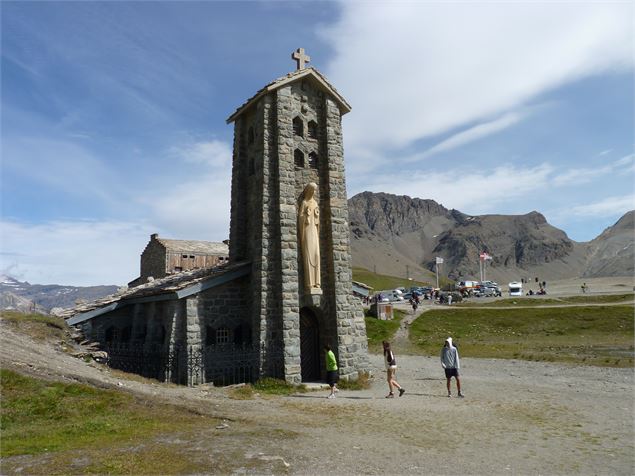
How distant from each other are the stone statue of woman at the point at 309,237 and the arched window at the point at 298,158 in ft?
4.40

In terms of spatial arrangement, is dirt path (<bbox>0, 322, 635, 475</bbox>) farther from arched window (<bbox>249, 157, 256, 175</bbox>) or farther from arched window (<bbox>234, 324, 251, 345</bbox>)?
arched window (<bbox>249, 157, 256, 175</bbox>)

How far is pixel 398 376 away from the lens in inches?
747

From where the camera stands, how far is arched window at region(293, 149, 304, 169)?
1791 centimetres

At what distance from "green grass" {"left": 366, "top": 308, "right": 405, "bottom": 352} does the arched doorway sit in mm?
13141

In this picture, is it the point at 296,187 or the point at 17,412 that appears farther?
the point at 296,187

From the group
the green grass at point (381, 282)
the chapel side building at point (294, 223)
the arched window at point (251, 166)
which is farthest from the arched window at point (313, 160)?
the green grass at point (381, 282)

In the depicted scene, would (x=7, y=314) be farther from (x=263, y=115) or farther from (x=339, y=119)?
(x=339, y=119)

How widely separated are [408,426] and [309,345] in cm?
774

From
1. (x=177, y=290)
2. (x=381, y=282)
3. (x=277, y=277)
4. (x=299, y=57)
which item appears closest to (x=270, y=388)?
(x=277, y=277)

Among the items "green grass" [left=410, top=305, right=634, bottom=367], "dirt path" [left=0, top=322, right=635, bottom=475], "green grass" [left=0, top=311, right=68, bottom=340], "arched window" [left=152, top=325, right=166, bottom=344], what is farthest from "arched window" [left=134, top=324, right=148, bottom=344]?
"green grass" [left=410, top=305, right=634, bottom=367]

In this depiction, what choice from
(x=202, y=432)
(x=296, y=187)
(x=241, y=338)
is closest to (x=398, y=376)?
(x=241, y=338)

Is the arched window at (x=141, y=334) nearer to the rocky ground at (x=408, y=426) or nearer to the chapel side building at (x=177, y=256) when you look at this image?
the rocky ground at (x=408, y=426)

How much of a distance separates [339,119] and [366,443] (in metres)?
13.8

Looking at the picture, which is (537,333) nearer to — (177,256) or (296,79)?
(296,79)
